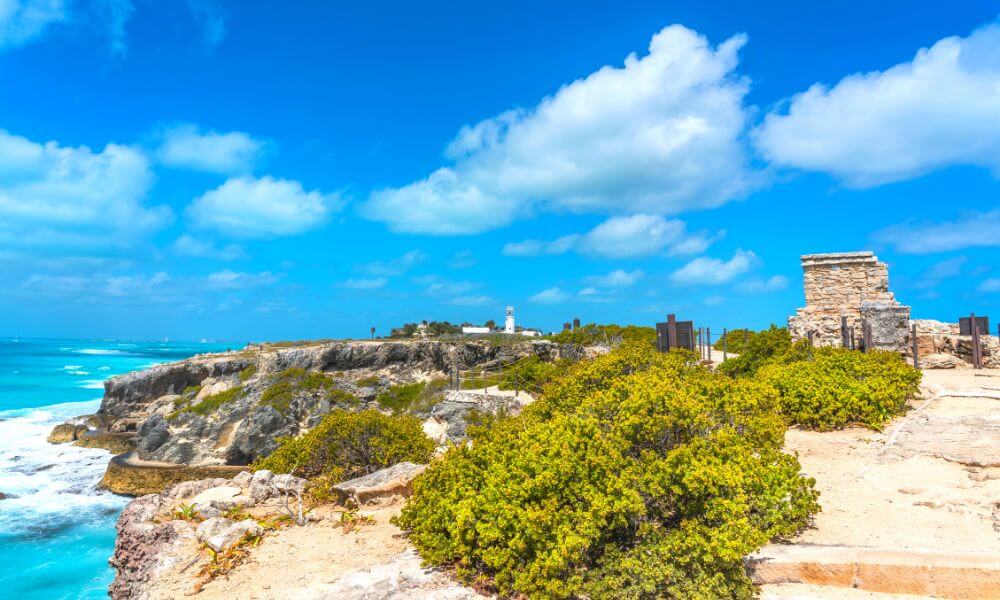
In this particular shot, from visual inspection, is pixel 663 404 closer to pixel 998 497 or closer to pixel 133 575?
pixel 998 497

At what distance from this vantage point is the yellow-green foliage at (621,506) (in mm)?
4621

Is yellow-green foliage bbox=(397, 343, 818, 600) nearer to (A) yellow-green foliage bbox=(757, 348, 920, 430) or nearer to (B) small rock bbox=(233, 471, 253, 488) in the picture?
(B) small rock bbox=(233, 471, 253, 488)

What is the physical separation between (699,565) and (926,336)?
2022 cm

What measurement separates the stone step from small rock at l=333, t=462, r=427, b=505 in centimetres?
514

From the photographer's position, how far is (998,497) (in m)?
6.66

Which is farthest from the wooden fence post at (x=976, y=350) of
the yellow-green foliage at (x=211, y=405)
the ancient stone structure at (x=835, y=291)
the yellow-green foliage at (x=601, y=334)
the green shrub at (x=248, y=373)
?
the green shrub at (x=248, y=373)

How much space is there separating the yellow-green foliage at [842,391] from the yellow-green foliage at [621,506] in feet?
17.1

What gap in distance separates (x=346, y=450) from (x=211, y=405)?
21817 mm

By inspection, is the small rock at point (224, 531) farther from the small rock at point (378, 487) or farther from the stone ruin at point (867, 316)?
the stone ruin at point (867, 316)

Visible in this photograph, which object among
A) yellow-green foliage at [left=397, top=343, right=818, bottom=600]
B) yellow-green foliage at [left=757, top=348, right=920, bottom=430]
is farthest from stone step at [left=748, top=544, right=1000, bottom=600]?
yellow-green foliage at [left=757, top=348, right=920, bottom=430]

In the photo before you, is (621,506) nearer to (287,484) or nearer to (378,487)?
(378,487)

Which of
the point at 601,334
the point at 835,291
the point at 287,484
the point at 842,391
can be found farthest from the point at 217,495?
the point at 601,334

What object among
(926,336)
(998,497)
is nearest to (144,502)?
(998,497)

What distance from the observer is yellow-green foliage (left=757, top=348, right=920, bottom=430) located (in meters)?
10.4
